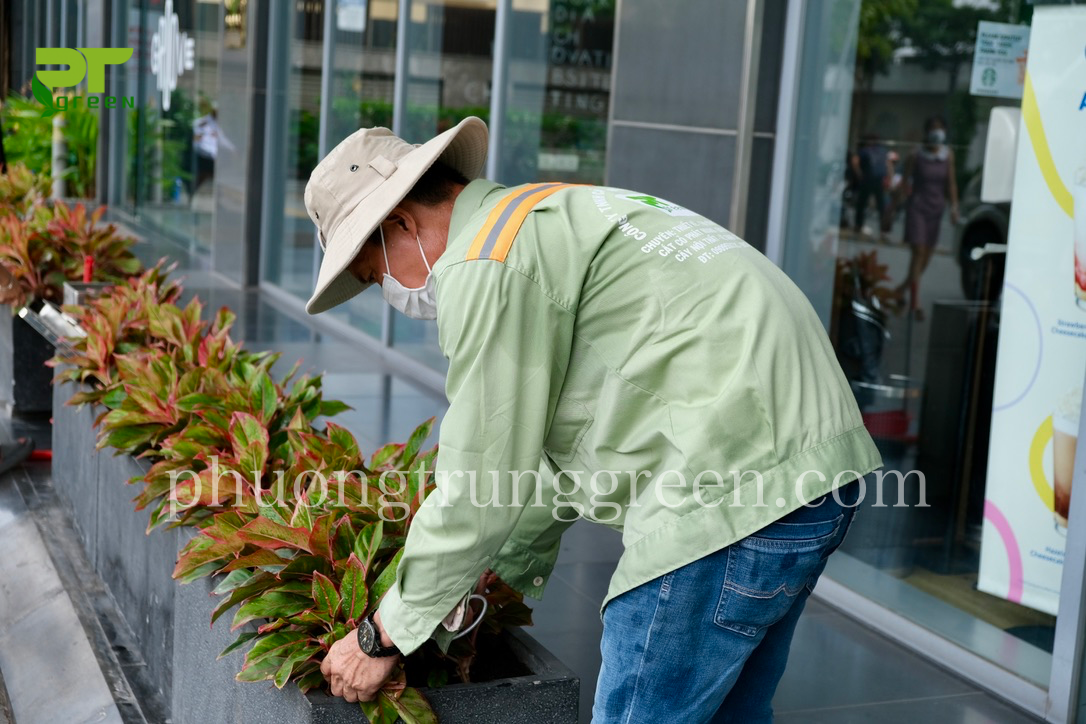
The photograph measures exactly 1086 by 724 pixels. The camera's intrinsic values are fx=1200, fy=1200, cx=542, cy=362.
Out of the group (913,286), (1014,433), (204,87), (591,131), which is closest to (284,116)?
(204,87)

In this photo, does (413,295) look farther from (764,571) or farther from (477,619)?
(764,571)

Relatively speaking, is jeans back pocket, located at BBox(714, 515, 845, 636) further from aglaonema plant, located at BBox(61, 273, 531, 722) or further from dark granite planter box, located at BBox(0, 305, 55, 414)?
dark granite planter box, located at BBox(0, 305, 55, 414)

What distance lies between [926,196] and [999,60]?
2.11 feet

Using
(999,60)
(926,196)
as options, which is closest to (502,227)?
(999,60)

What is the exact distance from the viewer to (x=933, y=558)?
4691mm

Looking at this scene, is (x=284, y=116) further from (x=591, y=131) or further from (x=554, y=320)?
(x=554, y=320)

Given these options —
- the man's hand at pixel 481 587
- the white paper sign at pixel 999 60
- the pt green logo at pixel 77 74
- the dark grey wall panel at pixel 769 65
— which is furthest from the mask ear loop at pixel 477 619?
the pt green logo at pixel 77 74

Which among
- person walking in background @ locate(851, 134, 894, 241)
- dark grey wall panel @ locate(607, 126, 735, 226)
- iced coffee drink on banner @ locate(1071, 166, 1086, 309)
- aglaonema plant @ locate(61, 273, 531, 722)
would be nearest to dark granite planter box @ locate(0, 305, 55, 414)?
aglaonema plant @ locate(61, 273, 531, 722)

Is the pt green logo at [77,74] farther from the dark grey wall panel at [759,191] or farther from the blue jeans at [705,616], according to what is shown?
the blue jeans at [705,616]

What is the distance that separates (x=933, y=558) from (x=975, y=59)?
6.22 ft

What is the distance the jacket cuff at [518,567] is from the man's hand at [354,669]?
1.13ft

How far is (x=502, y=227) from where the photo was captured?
2059 mm

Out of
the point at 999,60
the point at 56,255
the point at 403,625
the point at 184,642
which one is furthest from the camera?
the point at 56,255

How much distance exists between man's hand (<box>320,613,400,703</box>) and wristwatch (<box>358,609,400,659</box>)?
0.03 ft
